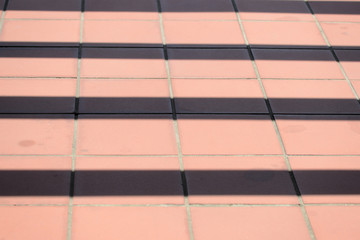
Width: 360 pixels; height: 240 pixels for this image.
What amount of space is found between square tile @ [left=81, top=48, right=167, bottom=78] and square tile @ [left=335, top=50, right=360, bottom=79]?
115 centimetres


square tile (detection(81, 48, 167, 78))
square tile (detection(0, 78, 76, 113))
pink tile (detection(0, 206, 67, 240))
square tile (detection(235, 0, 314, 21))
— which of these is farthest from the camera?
square tile (detection(235, 0, 314, 21))

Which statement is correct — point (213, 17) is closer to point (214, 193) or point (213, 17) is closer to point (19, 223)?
point (214, 193)

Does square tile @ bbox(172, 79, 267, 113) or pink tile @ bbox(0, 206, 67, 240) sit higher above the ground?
square tile @ bbox(172, 79, 267, 113)

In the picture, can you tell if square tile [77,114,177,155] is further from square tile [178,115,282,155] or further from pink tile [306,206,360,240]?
pink tile [306,206,360,240]

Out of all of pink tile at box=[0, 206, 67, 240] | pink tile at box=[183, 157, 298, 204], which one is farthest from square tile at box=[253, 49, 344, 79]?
pink tile at box=[0, 206, 67, 240]

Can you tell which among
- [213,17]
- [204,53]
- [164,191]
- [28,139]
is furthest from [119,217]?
[213,17]

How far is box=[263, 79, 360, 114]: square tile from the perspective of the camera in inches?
128

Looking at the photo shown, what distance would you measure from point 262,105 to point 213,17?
95cm

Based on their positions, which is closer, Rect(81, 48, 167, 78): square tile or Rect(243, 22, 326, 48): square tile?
Rect(81, 48, 167, 78): square tile

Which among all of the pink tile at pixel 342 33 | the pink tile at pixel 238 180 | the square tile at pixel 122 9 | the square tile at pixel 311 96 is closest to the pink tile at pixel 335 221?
the pink tile at pixel 238 180

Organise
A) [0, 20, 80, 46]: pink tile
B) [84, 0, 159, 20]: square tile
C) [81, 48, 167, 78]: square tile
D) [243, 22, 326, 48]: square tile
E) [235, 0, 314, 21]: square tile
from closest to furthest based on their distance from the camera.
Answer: [81, 48, 167, 78]: square tile < [0, 20, 80, 46]: pink tile < [243, 22, 326, 48]: square tile < [84, 0, 159, 20]: square tile < [235, 0, 314, 21]: square tile

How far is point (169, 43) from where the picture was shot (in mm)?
3668

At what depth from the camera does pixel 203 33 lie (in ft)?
12.4

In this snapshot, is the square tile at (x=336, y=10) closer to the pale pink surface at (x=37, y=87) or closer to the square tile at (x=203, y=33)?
the square tile at (x=203, y=33)
